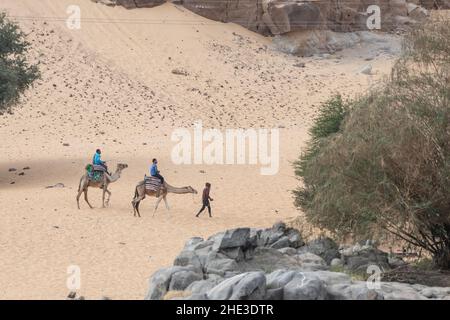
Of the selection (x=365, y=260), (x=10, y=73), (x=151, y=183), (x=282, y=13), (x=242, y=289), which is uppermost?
(x=282, y=13)

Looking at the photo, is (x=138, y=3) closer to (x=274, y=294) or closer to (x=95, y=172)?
(x=95, y=172)

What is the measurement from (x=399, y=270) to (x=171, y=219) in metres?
9.21

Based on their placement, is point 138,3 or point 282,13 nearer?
point 282,13

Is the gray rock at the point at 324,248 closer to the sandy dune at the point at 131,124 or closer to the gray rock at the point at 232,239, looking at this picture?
the gray rock at the point at 232,239

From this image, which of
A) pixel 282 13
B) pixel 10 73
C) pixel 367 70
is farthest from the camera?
pixel 282 13

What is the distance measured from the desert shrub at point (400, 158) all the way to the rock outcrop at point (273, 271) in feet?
2.81

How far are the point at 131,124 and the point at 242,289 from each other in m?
31.7

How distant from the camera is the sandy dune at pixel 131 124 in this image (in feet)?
71.3

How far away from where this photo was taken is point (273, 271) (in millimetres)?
15844

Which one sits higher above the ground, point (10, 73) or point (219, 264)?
point (10, 73)

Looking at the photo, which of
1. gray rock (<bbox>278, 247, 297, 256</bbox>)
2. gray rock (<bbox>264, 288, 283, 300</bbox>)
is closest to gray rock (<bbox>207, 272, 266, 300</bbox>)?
gray rock (<bbox>264, 288, 283, 300</bbox>)

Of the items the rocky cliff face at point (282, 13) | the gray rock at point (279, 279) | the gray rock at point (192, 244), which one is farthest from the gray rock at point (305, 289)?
the rocky cliff face at point (282, 13)

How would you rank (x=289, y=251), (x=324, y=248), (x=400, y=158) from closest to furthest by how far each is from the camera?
(x=400, y=158) → (x=289, y=251) → (x=324, y=248)

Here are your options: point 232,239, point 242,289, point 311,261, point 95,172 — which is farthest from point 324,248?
point 95,172
